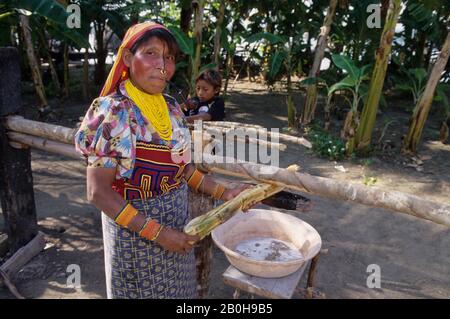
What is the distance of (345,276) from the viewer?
10.6 feet

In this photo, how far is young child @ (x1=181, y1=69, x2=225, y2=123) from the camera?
11.8 ft

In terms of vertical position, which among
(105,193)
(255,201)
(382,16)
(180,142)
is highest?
(382,16)

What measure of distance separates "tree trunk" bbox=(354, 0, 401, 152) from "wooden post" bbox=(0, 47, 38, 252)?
469cm

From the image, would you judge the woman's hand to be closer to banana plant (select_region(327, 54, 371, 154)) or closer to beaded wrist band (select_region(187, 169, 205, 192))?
beaded wrist band (select_region(187, 169, 205, 192))

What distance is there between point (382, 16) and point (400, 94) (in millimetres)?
3703

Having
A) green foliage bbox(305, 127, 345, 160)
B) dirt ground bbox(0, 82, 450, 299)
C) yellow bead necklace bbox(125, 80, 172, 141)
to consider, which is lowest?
dirt ground bbox(0, 82, 450, 299)

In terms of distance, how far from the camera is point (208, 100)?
371 centimetres

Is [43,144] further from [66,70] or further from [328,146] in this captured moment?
[66,70]

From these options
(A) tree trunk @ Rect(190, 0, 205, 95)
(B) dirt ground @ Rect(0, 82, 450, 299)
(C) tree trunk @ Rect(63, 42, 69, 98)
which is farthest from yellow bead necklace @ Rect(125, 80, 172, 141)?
(C) tree trunk @ Rect(63, 42, 69, 98)

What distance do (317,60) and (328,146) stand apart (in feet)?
5.97
